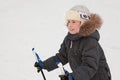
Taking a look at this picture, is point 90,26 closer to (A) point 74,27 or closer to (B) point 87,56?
(A) point 74,27

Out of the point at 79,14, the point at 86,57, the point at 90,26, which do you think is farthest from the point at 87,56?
the point at 79,14

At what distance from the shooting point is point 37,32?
7312 millimetres

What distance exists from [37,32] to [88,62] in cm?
433

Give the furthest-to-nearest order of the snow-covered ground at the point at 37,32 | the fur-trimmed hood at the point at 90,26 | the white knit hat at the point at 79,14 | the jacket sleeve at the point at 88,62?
the snow-covered ground at the point at 37,32, the white knit hat at the point at 79,14, the fur-trimmed hood at the point at 90,26, the jacket sleeve at the point at 88,62

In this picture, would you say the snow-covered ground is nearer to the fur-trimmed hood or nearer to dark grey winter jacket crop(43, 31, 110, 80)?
dark grey winter jacket crop(43, 31, 110, 80)

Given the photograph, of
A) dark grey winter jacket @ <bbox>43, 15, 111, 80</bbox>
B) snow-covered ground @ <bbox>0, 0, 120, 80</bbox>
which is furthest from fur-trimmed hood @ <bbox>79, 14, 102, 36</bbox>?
snow-covered ground @ <bbox>0, 0, 120, 80</bbox>

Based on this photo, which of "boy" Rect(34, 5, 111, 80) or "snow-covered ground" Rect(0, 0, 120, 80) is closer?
"boy" Rect(34, 5, 111, 80)

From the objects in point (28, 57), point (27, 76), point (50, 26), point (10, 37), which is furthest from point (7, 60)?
point (50, 26)

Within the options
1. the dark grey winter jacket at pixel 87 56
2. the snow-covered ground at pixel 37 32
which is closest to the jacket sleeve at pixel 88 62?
the dark grey winter jacket at pixel 87 56

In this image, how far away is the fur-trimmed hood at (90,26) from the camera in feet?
10.4

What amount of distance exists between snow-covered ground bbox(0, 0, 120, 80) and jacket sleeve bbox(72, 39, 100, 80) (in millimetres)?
1844

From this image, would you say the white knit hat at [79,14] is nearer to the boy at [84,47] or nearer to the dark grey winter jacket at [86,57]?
the boy at [84,47]

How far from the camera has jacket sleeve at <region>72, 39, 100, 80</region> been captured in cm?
301

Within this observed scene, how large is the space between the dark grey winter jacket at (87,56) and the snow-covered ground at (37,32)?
65.0 inches
